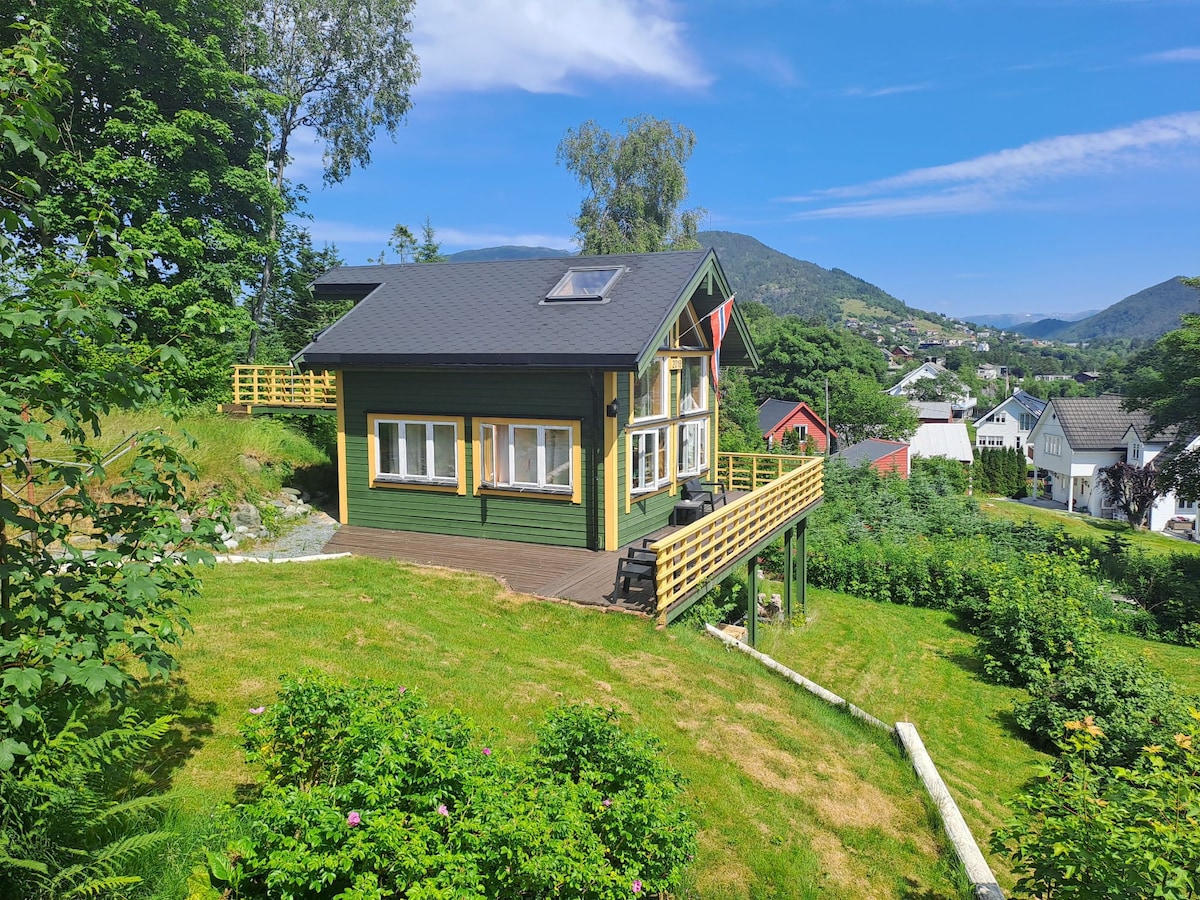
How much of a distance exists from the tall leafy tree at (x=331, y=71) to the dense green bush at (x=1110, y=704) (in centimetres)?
2766

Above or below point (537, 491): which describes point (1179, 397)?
above

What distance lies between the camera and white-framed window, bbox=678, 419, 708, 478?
55.8 feet

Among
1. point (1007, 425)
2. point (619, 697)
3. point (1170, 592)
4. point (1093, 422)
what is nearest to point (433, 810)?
point (619, 697)

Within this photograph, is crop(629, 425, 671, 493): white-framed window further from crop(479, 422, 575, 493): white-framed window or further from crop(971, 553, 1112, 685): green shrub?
crop(971, 553, 1112, 685): green shrub

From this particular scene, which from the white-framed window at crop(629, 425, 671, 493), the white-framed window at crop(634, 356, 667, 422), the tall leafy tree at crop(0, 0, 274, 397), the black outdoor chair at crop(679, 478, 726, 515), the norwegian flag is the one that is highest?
the tall leafy tree at crop(0, 0, 274, 397)

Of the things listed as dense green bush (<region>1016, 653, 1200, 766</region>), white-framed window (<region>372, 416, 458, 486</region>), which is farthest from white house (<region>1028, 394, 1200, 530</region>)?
white-framed window (<region>372, 416, 458, 486</region>)

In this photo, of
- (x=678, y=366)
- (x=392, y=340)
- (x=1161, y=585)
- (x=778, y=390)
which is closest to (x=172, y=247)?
(x=392, y=340)

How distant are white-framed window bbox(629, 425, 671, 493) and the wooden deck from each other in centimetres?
106

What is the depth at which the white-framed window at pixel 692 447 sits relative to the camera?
17.0m

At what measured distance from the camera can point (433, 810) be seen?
Result: 4449 millimetres

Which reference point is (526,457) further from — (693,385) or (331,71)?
(331,71)

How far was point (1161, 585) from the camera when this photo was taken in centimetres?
2420

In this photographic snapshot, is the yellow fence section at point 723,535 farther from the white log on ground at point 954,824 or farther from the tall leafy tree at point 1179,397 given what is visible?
the tall leafy tree at point 1179,397

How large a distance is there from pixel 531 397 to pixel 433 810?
33.3 ft
